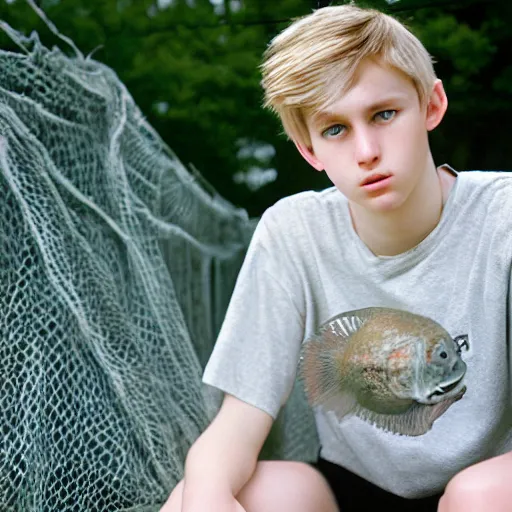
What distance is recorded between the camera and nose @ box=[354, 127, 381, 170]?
115cm

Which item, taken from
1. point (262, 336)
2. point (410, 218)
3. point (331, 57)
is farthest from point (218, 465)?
point (331, 57)

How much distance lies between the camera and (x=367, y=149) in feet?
3.78

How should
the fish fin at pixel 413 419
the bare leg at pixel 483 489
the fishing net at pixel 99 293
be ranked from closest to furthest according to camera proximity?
the bare leg at pixel 483 489 → the fish fin at pixel 413 419 → the fishing net at pixel 99 293

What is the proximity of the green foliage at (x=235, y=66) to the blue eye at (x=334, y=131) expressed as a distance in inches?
17.1

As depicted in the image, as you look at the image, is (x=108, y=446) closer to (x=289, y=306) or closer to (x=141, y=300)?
(x=141, y=300)

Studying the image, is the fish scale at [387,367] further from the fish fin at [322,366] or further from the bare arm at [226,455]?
the bare arm at [226,455]

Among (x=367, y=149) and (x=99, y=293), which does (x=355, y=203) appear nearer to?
(x=367, y=149)

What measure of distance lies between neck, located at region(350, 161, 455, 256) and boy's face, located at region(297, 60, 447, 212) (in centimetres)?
4

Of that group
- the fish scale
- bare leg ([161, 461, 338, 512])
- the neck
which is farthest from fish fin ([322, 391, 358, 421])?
the neck

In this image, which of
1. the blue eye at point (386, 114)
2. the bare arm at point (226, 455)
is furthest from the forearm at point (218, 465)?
the blue eye at point (386, 114)

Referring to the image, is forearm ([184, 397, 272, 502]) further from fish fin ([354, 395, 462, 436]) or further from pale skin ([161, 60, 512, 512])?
fish fin ([354, 395, 462, 436])

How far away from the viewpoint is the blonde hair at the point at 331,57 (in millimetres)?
1173

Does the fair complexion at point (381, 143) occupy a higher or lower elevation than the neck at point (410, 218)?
higher

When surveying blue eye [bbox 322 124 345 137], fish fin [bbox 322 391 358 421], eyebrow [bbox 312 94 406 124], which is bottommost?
fish fin [bbox 322 391 358 421]
